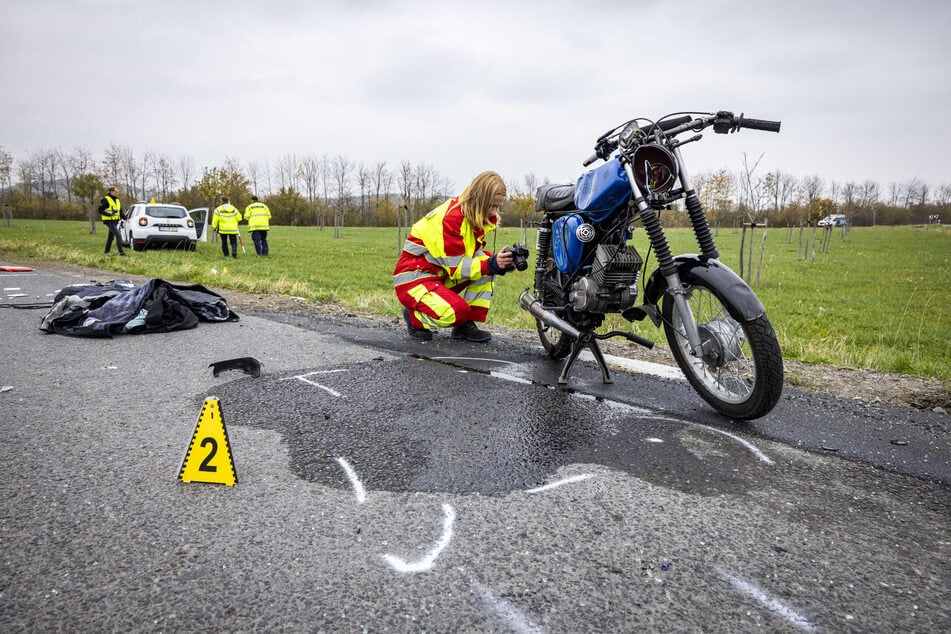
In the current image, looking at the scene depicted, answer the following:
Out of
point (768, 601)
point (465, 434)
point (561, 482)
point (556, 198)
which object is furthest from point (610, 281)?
point (768, 601)

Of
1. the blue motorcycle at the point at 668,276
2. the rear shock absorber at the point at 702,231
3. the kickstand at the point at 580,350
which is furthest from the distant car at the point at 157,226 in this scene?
the rear shock absorber at the point at 702,231

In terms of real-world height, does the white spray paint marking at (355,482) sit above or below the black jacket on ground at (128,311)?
below

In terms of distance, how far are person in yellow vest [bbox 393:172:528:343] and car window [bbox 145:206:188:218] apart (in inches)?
617

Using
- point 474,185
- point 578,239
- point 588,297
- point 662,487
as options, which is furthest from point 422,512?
point 474,185

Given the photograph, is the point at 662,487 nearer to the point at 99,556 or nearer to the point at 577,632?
the point at 577,632

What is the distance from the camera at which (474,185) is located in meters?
4.95

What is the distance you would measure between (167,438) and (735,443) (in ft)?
9.43

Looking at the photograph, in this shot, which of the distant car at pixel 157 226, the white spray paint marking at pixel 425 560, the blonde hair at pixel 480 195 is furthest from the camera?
the distant car at pixel 157 226

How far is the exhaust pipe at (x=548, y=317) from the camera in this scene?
387cm

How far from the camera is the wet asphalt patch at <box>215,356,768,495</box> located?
2414 mm

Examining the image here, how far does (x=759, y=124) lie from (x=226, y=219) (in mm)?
16667

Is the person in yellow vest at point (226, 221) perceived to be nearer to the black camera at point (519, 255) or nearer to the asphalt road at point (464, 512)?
the asphalt road at point (464, 512)

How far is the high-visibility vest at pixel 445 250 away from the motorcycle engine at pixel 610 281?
138 centimetres

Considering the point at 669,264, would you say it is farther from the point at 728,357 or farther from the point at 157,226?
the point at 157,226
